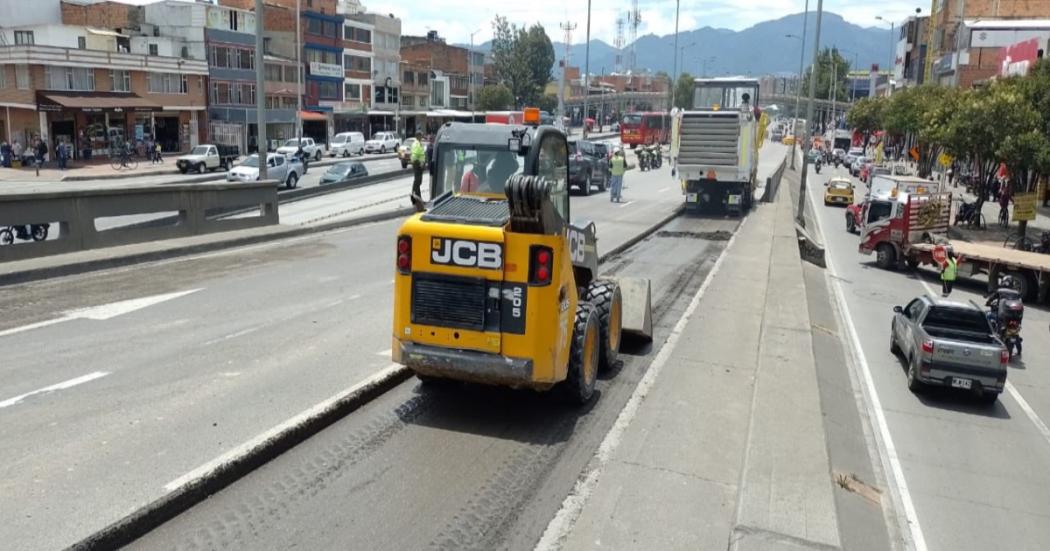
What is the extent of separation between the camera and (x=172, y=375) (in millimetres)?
9352

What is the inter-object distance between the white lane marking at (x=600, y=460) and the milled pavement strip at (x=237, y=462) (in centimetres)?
251

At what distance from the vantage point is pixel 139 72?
59250mm

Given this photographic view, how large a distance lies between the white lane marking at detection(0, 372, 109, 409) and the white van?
59967 mm

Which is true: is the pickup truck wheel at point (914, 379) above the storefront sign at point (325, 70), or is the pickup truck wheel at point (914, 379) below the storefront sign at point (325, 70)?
below

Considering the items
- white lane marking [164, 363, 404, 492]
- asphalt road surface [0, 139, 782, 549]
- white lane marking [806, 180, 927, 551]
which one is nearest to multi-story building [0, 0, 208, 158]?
asphalt road surface [0, 139, 782, 549]

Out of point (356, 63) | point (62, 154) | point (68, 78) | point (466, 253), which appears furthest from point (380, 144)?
point (466, 253)

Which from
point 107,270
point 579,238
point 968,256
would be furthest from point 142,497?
point 968,256

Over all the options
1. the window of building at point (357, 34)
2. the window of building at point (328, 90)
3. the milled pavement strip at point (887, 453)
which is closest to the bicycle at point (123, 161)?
the window of building at point (328, 90)

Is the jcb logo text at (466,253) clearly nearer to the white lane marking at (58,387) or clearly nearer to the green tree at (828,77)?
the white lane marking at (58,387)

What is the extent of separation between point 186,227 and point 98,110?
1703 inches

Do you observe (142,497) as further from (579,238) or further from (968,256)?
(968,256)

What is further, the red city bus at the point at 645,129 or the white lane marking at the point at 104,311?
the red city bus at the point at 645,129

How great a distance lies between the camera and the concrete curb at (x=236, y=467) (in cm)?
584

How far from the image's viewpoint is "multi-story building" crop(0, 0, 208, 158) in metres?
51.9
